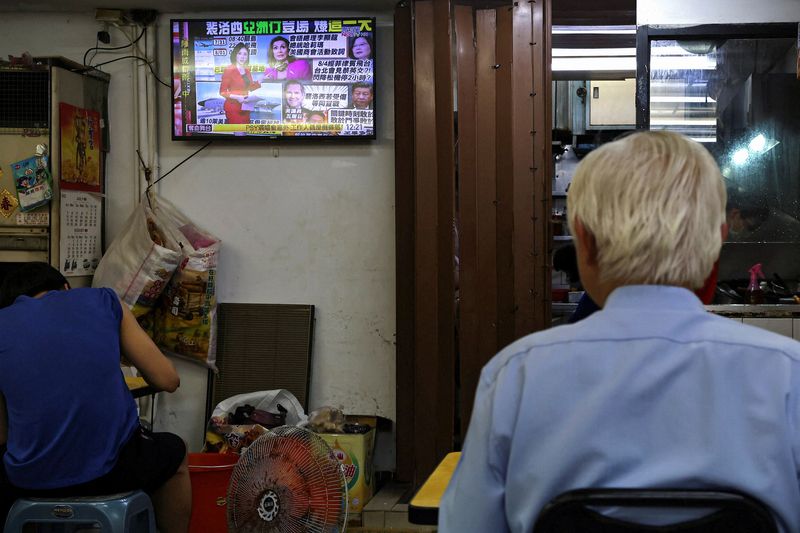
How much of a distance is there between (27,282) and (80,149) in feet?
6.86

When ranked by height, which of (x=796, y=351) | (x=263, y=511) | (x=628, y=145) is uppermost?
(x=628, y=145)

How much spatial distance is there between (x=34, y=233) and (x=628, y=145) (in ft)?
13.3

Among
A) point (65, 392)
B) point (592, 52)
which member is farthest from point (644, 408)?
point (592, 52)

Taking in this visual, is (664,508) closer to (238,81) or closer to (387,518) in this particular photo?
(387,518)

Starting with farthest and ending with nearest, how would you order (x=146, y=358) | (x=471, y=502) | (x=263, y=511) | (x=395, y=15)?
(x=395, y=15), (x=263, y=511), (x=146, y=358), (x=471, y=502)

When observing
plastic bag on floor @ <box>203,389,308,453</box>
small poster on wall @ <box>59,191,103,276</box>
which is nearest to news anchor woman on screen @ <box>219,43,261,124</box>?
small poster on wall @ <box>59,191,103,276</box>

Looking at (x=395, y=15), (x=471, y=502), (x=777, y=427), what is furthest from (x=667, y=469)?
(x=395, y=15)

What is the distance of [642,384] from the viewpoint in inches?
49.9

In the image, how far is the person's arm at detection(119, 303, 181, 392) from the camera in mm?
3100

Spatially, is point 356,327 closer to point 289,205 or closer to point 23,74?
point 289,205

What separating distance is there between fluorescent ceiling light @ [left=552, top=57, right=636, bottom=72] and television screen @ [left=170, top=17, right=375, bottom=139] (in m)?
1.60

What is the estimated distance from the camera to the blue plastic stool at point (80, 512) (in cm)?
292

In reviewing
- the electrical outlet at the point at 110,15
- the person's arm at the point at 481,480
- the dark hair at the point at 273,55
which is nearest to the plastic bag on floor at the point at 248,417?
the dark hair at the point at 273,55

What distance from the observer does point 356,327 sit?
16.6 ft
